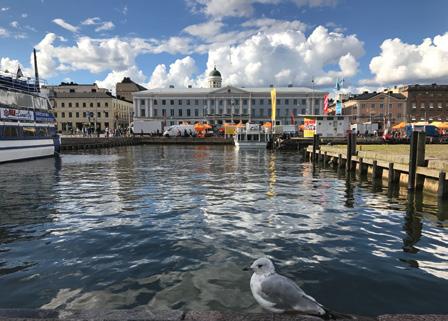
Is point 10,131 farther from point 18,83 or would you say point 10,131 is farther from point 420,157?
point 420,157

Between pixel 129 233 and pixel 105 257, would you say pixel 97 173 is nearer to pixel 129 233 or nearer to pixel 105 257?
pixel 129 233

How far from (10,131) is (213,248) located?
35.0 metres

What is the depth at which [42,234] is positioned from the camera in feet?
39.6

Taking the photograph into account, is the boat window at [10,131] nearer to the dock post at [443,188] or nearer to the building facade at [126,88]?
the dock post at [443,188]

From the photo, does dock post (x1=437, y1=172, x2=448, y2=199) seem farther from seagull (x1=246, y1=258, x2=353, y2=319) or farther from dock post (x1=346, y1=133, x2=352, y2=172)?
seagull (x1=246, y1=258, x2=353, y2=319)

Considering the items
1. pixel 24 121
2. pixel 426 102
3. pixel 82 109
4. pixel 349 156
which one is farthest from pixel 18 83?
pixel 426 102

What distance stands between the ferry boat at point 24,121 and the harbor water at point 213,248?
1992cm

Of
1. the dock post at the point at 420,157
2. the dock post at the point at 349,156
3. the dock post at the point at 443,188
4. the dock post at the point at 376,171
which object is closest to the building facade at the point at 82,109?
the dock post at the point at 349,156

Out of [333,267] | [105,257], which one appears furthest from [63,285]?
[333,267]

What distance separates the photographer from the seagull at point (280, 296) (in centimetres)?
518

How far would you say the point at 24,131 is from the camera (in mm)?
40562

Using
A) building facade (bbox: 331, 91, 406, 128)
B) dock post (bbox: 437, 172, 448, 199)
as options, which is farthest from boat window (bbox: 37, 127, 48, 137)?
building facade (bbox: 331, 91, 406, 128)

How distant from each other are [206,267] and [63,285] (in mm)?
3212

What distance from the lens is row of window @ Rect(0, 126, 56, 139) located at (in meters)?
37.2
